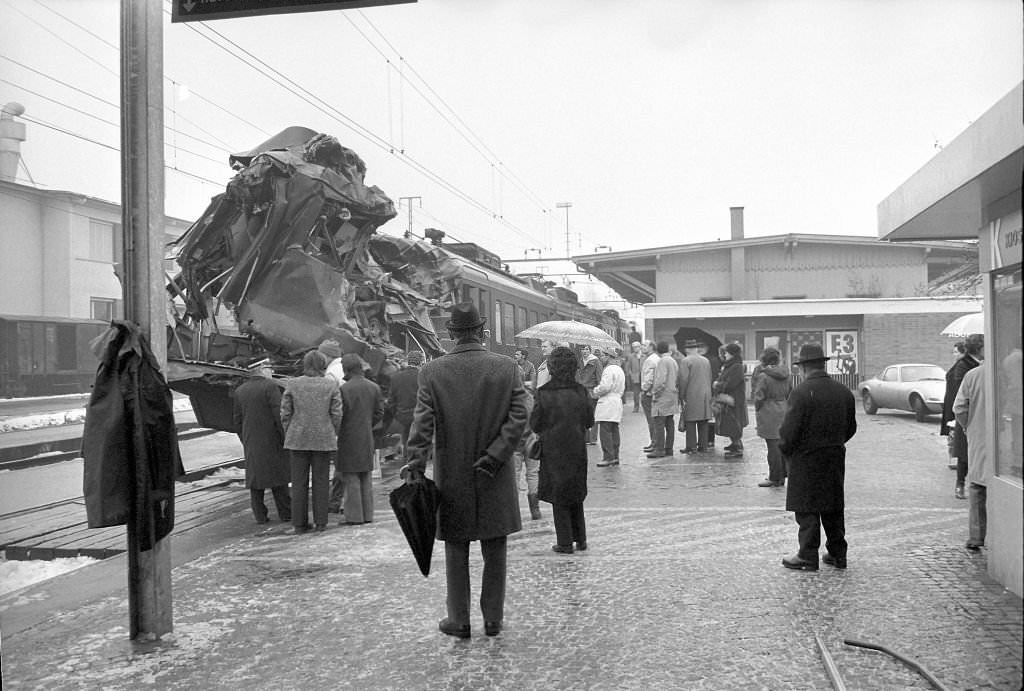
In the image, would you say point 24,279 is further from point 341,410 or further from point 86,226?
point 341,410

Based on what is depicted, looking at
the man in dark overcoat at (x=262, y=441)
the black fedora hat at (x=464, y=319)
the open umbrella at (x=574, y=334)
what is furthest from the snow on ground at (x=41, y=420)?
the black fedora hat at (x=464, y=319)

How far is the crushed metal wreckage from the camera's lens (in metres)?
10.3

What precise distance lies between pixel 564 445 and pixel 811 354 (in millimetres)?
1987

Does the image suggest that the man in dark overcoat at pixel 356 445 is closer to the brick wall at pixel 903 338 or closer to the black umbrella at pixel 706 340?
the black umbrella at pixel 706 340

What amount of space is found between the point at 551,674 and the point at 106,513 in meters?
2.50

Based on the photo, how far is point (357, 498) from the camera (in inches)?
309

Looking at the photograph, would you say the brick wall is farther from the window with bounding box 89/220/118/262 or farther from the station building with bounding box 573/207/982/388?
the window with bounding box 89/220/118/262

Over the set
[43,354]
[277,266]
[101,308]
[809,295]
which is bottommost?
[43,354]

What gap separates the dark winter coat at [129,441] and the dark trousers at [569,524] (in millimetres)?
2967

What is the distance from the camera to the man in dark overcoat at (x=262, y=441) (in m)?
7.83

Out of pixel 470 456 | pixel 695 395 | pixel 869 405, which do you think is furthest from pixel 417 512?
pixel 869 405

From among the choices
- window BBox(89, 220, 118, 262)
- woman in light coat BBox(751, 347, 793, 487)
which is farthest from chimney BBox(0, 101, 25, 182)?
window BBox(89, 220, 118, 262)

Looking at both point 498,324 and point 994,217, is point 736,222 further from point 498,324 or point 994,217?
point 994,217

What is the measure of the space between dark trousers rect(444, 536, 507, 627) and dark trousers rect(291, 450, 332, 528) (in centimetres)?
Result: 317
